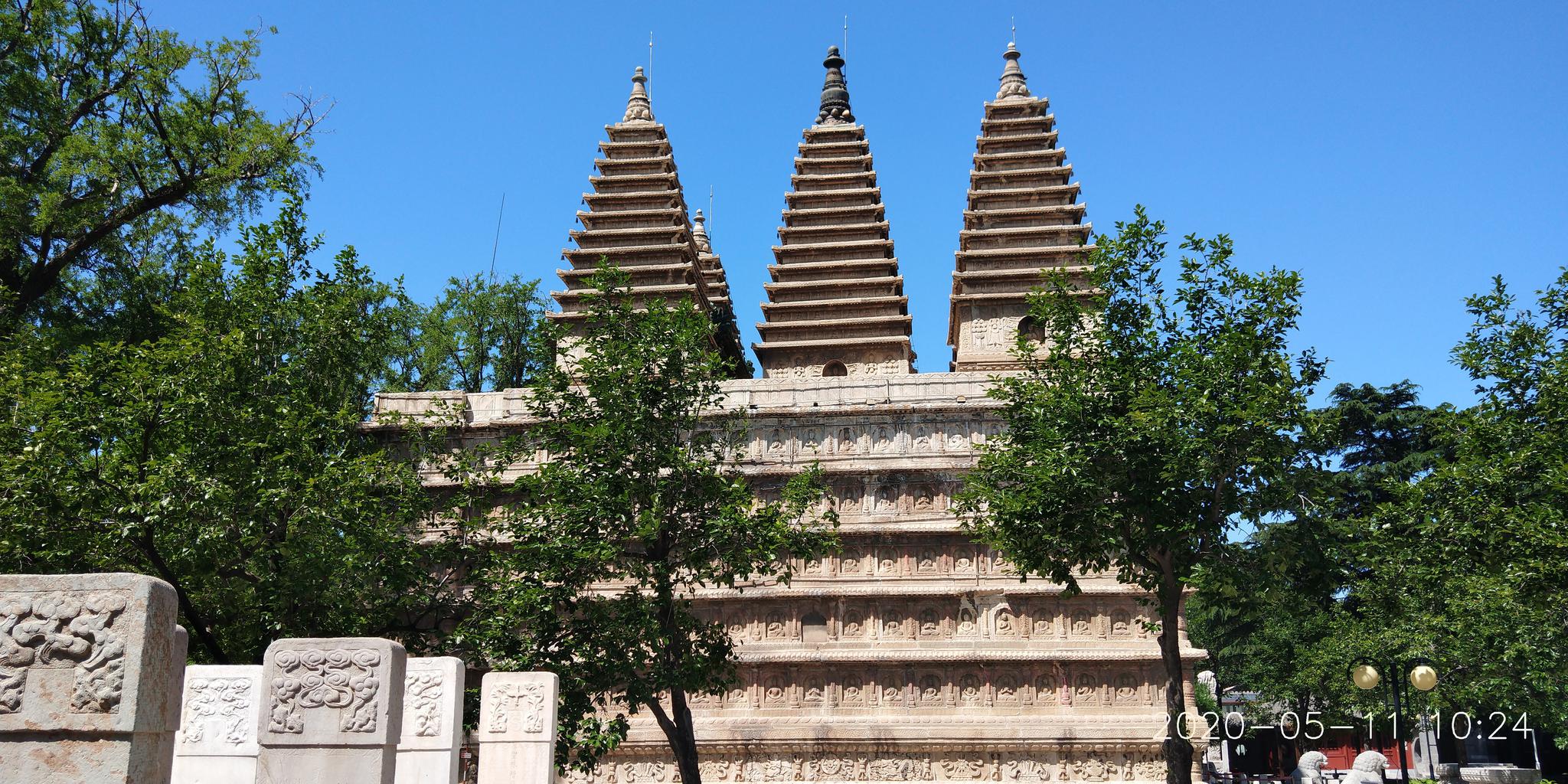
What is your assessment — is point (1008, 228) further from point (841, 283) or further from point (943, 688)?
point (943, 688)

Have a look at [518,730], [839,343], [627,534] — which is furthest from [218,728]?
[839,343]

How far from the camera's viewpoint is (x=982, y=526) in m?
19.5

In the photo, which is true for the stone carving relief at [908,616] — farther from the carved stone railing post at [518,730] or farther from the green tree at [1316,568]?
the carved stone railing post at [518,730]

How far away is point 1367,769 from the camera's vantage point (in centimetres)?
1695

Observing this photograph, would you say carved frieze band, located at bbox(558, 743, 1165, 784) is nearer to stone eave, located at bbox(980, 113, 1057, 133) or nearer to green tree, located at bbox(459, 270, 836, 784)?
green tree, located at bbox(459, 270, 836, 784)

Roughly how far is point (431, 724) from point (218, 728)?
8.33 ft

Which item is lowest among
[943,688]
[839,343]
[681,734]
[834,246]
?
[681,734]

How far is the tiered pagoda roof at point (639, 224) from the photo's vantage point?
40.8m

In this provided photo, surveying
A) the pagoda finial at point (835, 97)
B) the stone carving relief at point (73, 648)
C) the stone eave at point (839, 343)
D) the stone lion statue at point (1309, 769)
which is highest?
the pagoda finial at point (835, 97)

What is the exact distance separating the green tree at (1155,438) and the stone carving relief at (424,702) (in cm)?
919

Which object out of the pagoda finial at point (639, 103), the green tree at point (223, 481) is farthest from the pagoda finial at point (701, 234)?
the green tree at point (223, 481)

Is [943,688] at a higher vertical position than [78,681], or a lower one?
lower

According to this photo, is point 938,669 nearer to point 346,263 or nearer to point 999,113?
point 346,263

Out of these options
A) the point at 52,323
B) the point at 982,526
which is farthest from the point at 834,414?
the point at 52,323
